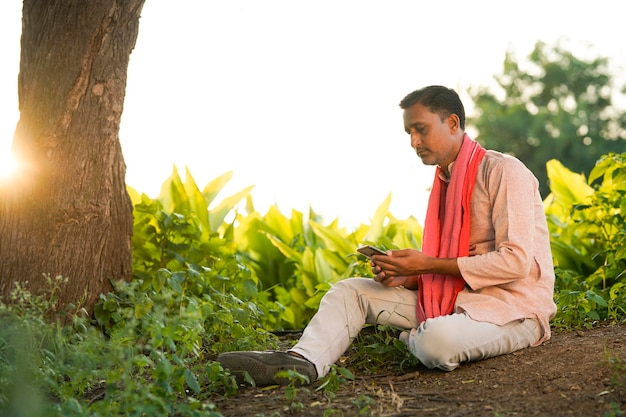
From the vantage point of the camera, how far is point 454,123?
12.0 feet

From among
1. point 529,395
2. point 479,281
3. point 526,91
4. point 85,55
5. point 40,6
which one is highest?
point 526,91

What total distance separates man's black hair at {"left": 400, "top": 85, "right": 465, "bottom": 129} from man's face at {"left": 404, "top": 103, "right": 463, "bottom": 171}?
0.07ft

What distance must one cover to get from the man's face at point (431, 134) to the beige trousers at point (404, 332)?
63 cm

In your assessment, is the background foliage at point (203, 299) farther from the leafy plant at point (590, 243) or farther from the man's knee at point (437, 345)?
the man's knee at point (437, 345)

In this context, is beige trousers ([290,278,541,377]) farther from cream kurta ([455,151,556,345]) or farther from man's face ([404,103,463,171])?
man's face ([404,103,463,171])

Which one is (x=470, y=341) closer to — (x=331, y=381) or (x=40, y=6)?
(x=331, y=381)

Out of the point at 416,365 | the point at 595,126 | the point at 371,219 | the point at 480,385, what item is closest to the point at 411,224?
the point at 371,219

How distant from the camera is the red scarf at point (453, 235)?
3.53m

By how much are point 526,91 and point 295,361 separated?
23.3m

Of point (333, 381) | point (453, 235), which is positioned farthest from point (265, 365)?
point (453, 235)

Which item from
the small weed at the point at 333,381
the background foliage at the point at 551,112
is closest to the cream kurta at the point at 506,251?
the small weed at the point at 333,381

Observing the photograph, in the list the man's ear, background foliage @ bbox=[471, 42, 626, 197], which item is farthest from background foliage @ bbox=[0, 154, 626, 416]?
background foliage @ bbox=[471, 42, 626, 197]

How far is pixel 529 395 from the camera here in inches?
120

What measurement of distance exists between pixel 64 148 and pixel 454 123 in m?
2.03
